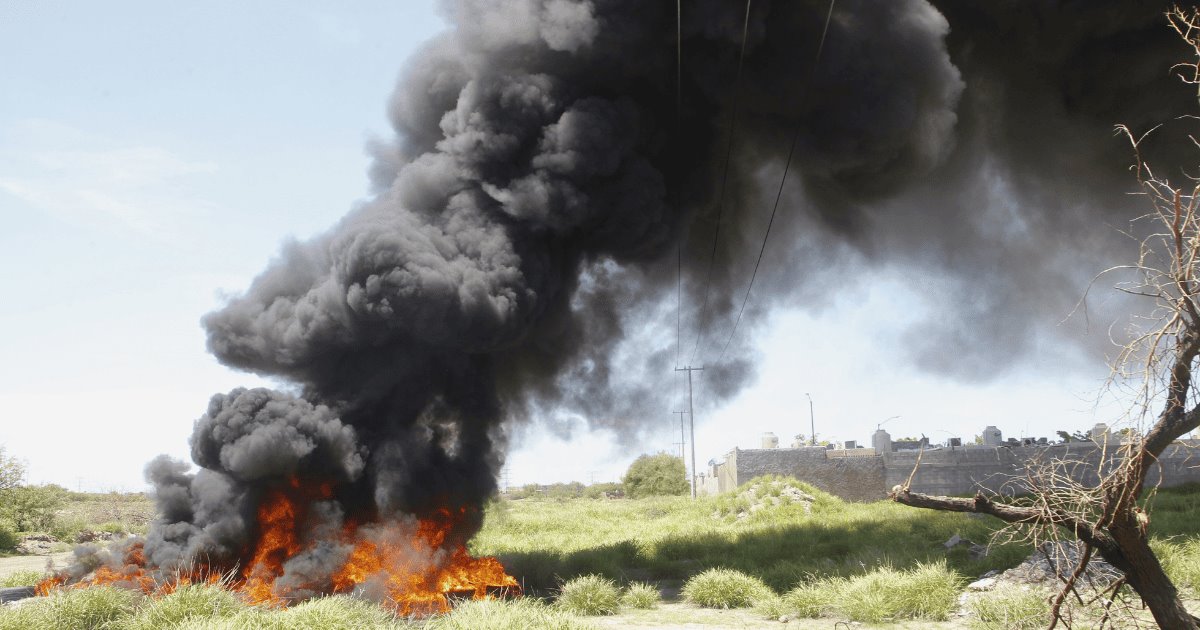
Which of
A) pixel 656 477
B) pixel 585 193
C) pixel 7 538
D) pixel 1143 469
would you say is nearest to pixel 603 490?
pixel 656 477

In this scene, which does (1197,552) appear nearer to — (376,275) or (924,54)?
(924,54)

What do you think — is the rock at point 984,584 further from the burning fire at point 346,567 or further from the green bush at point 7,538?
the green bush at point 7,538

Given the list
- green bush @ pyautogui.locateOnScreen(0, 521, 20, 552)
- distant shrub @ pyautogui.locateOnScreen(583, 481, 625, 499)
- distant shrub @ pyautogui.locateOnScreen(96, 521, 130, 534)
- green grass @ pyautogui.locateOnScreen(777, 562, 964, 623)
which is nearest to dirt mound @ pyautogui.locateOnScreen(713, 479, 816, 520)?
green grass @ pyautogui.locateOnScreen(777, 562, 964, 623)

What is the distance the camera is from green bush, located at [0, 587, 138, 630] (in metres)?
8.76

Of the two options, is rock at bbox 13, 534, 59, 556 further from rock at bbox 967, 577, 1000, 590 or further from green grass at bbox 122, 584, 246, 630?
rock at bbox 967, 577, 1000, 590

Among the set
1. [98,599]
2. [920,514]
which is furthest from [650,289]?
[98,599]

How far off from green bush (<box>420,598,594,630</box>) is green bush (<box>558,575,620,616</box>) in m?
2.78

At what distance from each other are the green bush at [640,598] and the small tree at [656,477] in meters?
49.6

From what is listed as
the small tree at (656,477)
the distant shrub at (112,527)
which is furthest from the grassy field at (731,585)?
the small tree at (656,477)

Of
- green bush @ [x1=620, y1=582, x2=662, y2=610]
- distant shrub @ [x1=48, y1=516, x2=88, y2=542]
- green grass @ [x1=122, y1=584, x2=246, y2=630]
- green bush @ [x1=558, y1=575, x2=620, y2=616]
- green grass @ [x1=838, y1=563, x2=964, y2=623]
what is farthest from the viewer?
distant shrub @ [x1=48, y1=516, x2=88, y2=542]

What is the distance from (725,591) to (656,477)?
52225 mm

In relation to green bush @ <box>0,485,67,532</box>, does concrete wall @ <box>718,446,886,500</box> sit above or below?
above

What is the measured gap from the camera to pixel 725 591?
1352 centimetres

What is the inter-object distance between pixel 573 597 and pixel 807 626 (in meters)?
4.30
